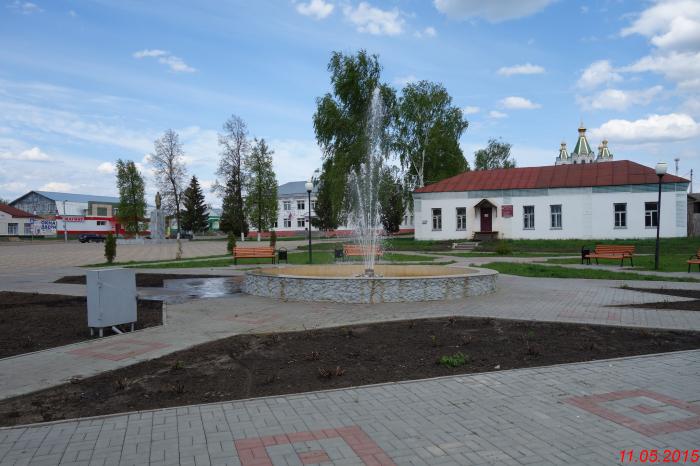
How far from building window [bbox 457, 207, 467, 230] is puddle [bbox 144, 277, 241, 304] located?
2836 centimetres

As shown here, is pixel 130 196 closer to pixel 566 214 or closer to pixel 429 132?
pixel 429 132

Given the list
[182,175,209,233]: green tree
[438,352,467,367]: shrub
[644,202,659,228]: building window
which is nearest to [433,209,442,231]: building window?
[644,202,659,228]: building window

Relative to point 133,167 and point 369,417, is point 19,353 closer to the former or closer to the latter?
point 369,417

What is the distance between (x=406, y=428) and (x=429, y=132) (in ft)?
153

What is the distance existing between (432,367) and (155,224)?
56852 mm

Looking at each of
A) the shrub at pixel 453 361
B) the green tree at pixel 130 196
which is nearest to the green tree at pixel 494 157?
the green tree at pixel 130 196

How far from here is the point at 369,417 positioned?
4.32m

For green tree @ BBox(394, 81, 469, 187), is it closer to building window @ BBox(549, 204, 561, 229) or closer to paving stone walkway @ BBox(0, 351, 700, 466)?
building window @ BBox(549, 204, 561, 229)

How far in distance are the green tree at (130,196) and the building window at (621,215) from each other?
51623 millimetres

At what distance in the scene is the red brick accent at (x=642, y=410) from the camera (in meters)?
3.97

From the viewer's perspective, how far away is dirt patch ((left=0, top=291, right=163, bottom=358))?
7348 millimetres

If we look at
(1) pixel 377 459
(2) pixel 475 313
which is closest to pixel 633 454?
(1) pixel 377 459

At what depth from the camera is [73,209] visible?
87.8 metres

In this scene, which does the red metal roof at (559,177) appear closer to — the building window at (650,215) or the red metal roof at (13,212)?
the building window at (650,215)
